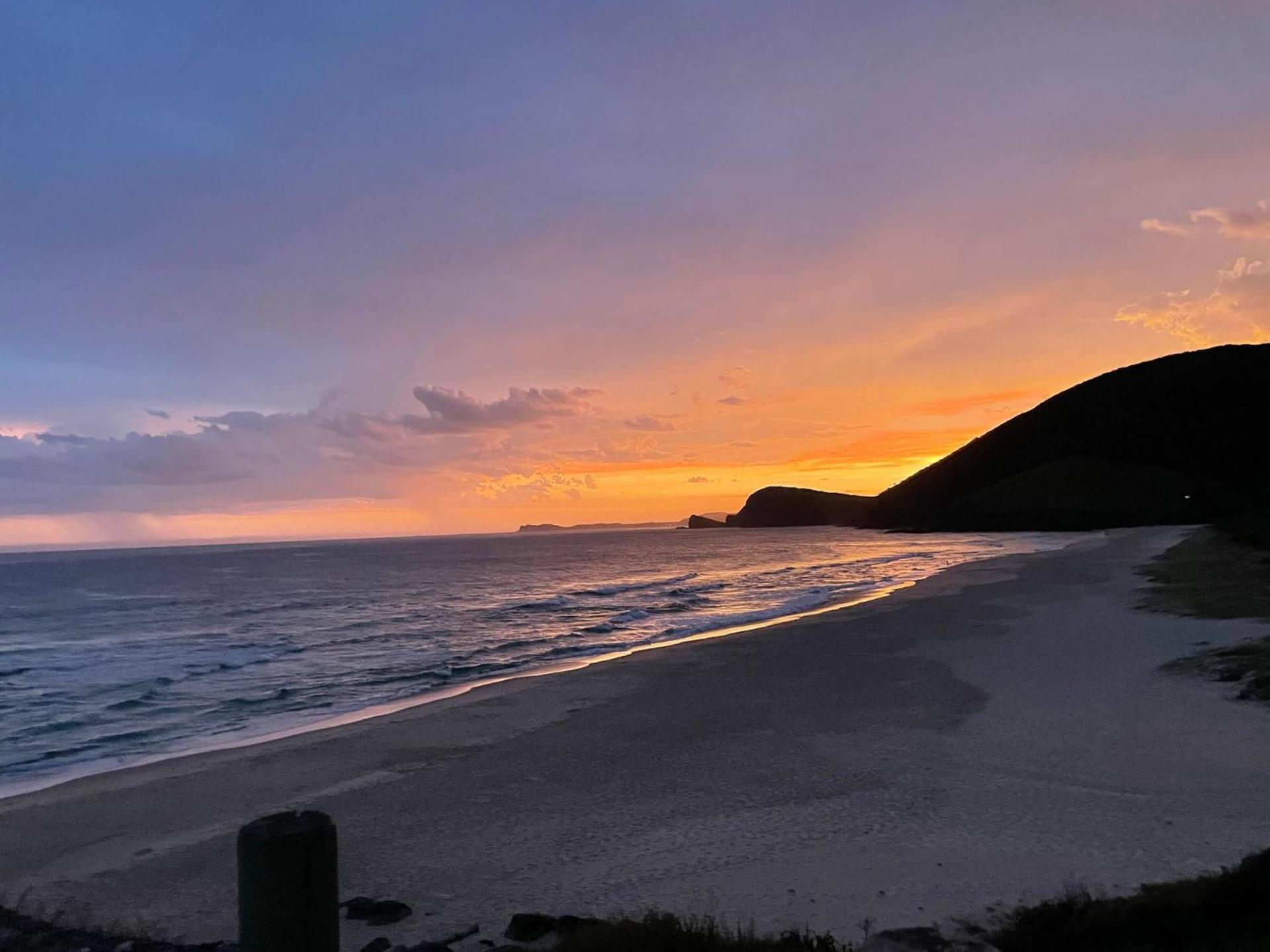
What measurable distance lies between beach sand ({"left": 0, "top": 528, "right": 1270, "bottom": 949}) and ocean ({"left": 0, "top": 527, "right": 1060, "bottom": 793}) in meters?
3.97

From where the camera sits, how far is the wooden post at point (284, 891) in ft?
10.3

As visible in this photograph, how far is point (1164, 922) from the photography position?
16.0 feet

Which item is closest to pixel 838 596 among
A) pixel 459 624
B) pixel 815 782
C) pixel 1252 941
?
pixel 459 624

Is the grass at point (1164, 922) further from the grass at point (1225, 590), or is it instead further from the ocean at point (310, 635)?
the ocean at point (310, 635)

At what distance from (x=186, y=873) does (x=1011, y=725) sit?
10.1 m

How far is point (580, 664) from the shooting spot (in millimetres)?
22844

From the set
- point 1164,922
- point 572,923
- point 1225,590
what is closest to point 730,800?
point 572,923

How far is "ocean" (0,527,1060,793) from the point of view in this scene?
17281 mm

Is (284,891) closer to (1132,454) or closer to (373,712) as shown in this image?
(373,712)

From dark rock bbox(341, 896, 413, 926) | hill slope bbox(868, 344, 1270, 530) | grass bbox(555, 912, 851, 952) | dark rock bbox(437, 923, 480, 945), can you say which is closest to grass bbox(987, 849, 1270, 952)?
grass bbox(555, 912, 851, 952)

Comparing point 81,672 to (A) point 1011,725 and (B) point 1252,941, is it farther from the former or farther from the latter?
(B) point 1252,941

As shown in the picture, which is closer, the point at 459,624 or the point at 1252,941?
the point at 1252,941

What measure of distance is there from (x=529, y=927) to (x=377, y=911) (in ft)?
4.69

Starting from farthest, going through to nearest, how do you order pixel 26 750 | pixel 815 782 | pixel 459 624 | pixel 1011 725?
pixel 459 624
pixel 26 750
pixel 1011 725
pixel 815 782
